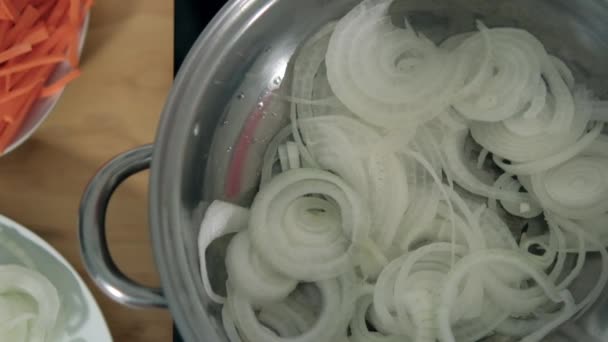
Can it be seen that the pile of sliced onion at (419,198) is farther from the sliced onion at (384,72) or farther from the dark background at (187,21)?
the dark background at (187,21)

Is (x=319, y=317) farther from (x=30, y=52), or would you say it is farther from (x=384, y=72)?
(x=30, y=52)

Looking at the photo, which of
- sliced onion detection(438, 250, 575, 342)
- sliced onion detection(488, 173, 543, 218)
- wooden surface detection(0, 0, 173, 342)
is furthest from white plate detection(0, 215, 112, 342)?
sliced onion detection(488, 173, 543, 218)

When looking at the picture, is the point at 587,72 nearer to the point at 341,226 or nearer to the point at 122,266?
Answer: the point at 341,226

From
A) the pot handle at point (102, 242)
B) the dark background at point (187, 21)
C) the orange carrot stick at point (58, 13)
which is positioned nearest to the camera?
the pot handle at point (102, 242)

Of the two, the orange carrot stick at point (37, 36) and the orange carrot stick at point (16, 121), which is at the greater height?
the orange carrot stick at point (37, 36)

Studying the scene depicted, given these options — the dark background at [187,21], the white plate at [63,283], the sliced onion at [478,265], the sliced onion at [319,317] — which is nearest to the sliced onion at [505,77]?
the sliced onion at [478,265]

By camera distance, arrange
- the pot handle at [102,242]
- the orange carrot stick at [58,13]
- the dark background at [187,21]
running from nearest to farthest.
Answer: the pot handle at [102,242] < the orange carrot stick at [58,13] < the dark background at [187,21]
